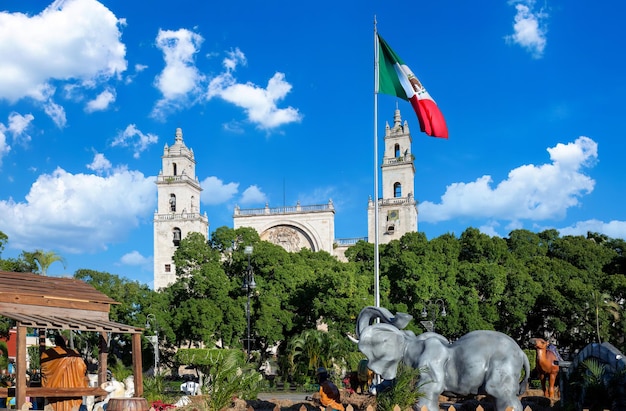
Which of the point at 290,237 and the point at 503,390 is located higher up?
the point at 290,237

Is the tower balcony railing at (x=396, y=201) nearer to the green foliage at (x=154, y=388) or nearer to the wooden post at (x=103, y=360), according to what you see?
the green foliage at (x=154, y=388)

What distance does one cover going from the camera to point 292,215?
5944 centimetres

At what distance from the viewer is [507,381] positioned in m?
10.3

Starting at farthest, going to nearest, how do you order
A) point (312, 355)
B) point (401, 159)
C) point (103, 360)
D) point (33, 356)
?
1. point (401, 159)
2. point (33, 356)
3. point (312, 355)
4. point (103, 360)

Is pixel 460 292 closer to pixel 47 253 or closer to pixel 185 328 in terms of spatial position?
pixel 185 328

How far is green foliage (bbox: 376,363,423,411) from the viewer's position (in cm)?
1022

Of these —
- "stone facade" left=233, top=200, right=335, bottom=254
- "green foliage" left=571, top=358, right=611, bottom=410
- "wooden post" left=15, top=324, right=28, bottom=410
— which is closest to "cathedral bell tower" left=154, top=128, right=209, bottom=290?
"stone facade" left=233, top=200, right=335, bottom=254

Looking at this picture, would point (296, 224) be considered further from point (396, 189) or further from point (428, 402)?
point (428, 402)

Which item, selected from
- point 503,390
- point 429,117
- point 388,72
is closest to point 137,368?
point 503,390

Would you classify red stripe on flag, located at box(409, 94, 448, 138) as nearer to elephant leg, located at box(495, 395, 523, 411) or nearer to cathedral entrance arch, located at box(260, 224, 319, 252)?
elephant leg, located at box(495, 395, 523, 411)

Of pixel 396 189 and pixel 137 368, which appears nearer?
pixel 137 368

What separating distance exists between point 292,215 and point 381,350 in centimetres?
4863

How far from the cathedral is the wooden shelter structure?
143ft

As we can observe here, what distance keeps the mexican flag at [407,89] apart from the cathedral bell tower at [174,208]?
43600 mm
